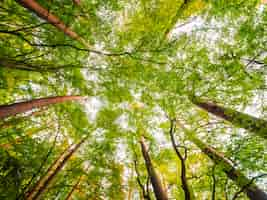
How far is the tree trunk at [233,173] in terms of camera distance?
4.29 m

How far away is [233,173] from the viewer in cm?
441

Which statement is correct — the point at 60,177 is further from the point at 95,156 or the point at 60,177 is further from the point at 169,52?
the point at 169,52

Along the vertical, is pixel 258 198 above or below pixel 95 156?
above

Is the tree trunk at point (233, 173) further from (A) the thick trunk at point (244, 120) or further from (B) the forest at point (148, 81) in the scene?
(A) the thick trunk at point (244, 120)

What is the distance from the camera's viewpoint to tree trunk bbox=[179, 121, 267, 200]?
4.29m

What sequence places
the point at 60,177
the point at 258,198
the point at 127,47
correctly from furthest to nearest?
the point at 60,177
the point at 127,47
the point at 258,198

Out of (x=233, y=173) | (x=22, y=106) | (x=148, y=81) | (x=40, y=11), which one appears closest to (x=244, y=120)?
(x=233, y=173)

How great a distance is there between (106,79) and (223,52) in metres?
4.33

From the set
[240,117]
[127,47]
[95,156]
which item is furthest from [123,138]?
[240,117]

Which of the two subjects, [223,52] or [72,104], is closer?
[223,52]

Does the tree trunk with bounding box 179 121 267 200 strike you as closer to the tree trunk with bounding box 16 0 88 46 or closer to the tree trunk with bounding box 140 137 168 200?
the tree trunk with bounding box 140 137 168 200

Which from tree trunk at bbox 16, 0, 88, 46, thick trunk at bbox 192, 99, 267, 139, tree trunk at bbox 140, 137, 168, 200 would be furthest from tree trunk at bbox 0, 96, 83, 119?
thick trunk at bbox 192, 99, 267, 139

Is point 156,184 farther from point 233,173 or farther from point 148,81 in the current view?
point 148,81

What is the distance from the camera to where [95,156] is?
8.61 meters
